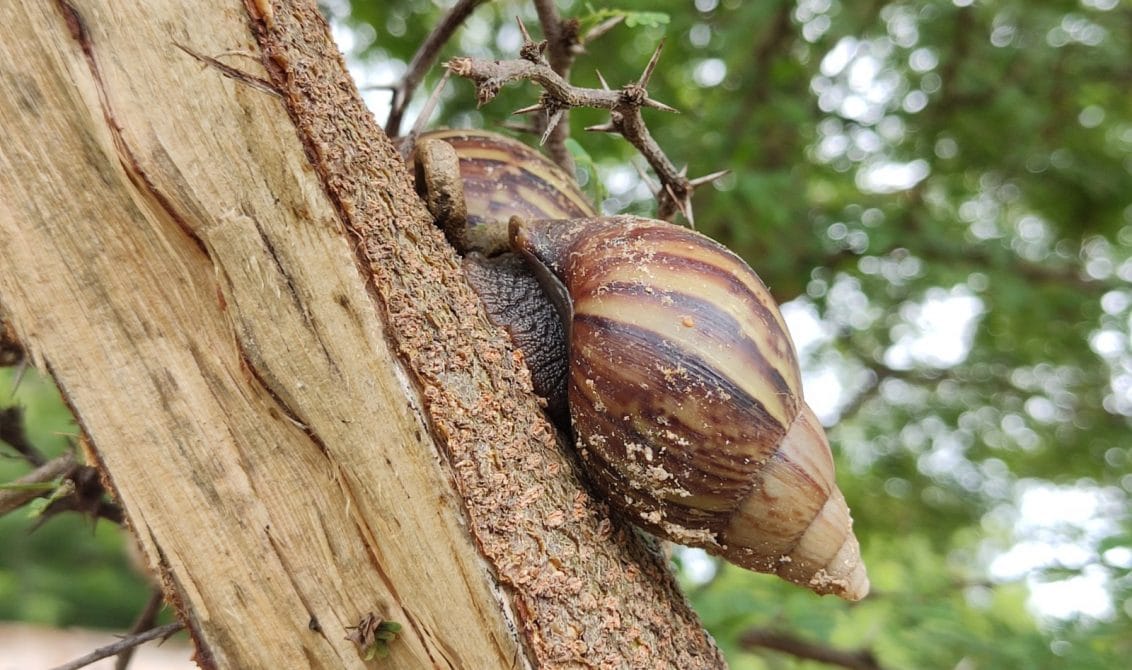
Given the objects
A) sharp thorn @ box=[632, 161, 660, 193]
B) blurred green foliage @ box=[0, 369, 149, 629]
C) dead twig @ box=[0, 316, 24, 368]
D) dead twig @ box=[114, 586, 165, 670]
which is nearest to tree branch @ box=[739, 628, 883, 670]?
sharp thorn @ box=[632, 161, 660, 193]

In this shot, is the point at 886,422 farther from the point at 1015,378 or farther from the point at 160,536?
the point at 160,536

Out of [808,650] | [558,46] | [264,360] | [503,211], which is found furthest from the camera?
[808,650]

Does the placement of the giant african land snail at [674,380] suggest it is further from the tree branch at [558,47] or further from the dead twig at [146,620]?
the dead twig at [146,620]

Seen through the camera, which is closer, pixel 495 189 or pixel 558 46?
pixel 495 189

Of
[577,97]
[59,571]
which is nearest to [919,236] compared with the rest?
[577,97]

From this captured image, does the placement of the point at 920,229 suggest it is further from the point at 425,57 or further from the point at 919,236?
the point at 425,57

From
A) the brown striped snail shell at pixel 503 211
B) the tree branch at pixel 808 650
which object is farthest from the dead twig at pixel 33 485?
the tree branch at pixel 808 650

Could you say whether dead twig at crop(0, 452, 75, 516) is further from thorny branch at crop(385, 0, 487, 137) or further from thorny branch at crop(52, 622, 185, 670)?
thorny branch at crop(385, 0, 487, 137)
